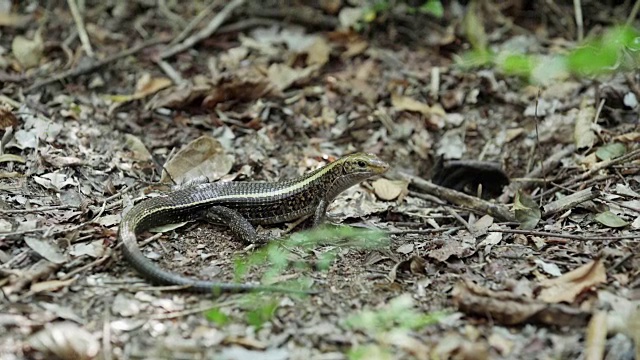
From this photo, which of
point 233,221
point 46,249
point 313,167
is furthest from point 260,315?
point 313,167

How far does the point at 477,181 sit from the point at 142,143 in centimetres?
339

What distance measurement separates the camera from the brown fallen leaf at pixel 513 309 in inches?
160

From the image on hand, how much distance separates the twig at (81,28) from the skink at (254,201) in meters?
3.08

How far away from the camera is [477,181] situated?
6.84 metres

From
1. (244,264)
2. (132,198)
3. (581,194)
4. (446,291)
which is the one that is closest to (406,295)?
(446,291)

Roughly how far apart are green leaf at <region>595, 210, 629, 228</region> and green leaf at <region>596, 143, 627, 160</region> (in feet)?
3.53

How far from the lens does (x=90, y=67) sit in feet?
25.0

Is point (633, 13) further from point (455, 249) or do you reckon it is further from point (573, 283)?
point (573, 283)

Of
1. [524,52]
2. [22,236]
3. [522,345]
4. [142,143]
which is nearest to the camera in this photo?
[522,345]

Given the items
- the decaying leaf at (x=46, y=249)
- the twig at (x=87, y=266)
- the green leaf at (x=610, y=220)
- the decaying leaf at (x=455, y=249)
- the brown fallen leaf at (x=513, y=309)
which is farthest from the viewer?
the green leaf at (x=610, y=220)

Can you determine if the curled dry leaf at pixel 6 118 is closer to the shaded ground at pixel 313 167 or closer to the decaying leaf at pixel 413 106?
the shaded ground at pixel 313 167

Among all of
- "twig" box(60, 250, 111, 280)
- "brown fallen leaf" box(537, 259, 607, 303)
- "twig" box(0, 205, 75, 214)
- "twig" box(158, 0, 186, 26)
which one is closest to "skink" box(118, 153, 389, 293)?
"twig" box(60, 250, 111, 280)

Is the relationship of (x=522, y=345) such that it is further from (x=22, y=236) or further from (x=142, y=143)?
(x=142, y=143)

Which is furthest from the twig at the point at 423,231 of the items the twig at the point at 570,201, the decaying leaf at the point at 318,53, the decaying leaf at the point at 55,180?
the decaying leaf at the point at 318,53
